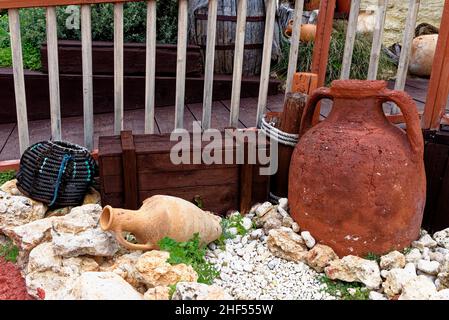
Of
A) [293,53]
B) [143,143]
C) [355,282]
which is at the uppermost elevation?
[293,53]

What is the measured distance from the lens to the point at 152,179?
9.01ft

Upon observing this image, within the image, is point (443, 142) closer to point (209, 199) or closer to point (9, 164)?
point (209, 199)

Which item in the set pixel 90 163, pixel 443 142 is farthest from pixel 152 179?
pixel 443 142

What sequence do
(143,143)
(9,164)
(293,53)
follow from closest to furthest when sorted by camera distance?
(143,143) → (9,164) → (293,53)

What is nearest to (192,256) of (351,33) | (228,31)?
(351,33)

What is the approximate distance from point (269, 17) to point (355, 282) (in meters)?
1.79

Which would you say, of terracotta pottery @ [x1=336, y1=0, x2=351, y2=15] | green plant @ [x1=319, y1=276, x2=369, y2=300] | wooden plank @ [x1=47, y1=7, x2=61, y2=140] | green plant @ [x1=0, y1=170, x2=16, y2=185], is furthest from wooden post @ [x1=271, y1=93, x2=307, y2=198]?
terracotta pottery @ [x1=336, y1=0, x2=351, y2=15]

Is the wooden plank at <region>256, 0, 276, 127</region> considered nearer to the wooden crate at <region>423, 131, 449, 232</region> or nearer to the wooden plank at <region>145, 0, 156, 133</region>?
the wooden plank at <region>145, 0, 156, 133</region>

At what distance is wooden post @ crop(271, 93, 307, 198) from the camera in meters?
2.84

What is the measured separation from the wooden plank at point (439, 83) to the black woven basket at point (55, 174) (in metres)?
2.37

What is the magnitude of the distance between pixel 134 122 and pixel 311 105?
1.73 meters

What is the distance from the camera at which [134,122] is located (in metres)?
3.86

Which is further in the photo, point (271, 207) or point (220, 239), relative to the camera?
point (271, 207)

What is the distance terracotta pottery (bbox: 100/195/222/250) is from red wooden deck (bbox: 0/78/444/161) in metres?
1.27
